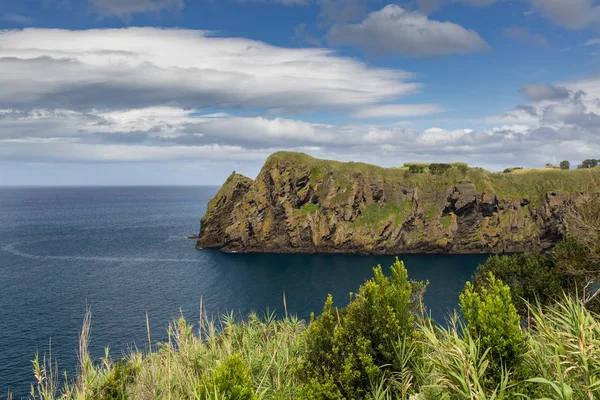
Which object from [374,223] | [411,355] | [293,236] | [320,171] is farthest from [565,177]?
[411,355]

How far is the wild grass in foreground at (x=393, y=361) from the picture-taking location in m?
11.9

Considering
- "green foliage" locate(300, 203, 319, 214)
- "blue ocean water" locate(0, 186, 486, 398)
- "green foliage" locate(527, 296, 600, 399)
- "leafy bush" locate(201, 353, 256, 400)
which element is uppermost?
"green foliage" locate(527, 296, 600, 399)

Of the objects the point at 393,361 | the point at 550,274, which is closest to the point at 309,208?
the point at 550,274

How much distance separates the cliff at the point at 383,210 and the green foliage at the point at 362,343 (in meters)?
122

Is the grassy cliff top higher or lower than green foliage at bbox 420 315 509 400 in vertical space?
higher

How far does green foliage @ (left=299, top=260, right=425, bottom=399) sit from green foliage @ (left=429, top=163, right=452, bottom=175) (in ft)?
504

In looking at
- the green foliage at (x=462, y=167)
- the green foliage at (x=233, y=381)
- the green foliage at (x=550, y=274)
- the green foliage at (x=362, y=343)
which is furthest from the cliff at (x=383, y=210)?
the green foliage at (x=233, y=381)

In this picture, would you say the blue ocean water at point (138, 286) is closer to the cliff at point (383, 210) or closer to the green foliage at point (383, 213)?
the cliff at point (383, 210)

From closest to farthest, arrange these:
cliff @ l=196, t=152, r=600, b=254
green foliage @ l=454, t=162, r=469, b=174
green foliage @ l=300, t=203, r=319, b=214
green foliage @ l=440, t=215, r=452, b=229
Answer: cliff @ l=196, t=152, r=600, b=254 → green foliage @ l=440, t=215, r=452, b=229 → green foliage @ l=300, t=203, r=319, b=214 → green foliage @ l=454, t=162, r=469, b=174

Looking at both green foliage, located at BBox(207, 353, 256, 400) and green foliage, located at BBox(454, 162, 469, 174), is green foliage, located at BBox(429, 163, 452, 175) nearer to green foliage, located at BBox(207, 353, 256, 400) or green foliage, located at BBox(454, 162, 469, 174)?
green foliage, located at BBox(454, 162, 469, 174)

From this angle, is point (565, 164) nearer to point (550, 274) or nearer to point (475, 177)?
point (475, 177)

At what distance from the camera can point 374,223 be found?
474ft

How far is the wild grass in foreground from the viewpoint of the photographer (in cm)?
1188

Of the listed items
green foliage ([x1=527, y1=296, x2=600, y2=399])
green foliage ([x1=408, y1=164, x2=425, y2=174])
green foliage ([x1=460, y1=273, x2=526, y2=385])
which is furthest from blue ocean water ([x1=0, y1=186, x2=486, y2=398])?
green foliage ([x1=408, y1=164, x2=425, y2=174])
